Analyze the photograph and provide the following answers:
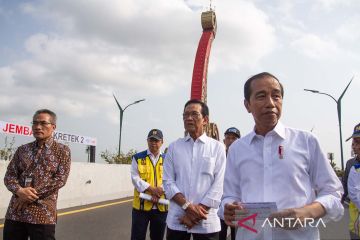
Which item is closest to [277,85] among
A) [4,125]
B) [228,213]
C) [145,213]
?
[228,213]

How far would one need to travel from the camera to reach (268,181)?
74.0 inches

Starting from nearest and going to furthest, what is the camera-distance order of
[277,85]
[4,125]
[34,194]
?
[277,85] < [34,194] < [4,125]

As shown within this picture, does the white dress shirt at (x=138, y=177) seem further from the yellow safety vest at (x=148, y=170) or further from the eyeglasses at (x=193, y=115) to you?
the eyeglasses at (x=193, y=115)

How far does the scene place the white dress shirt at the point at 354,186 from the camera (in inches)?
141

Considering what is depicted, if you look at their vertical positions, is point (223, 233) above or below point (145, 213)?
below

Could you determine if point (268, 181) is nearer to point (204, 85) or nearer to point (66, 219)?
point (66, 219)

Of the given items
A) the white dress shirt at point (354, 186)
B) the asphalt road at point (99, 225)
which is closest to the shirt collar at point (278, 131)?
the white dress shirt at point (354, 186)

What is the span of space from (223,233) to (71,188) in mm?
6612

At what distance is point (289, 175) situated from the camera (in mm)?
1861

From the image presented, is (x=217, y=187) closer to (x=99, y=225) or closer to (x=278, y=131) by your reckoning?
(x=278, y=131)

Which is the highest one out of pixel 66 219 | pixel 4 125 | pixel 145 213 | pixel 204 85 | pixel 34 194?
pixel 204 85

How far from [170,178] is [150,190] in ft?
4.81

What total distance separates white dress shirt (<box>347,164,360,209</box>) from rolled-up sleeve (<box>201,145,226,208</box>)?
52.5 inches

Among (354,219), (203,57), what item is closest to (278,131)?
(354,219)
